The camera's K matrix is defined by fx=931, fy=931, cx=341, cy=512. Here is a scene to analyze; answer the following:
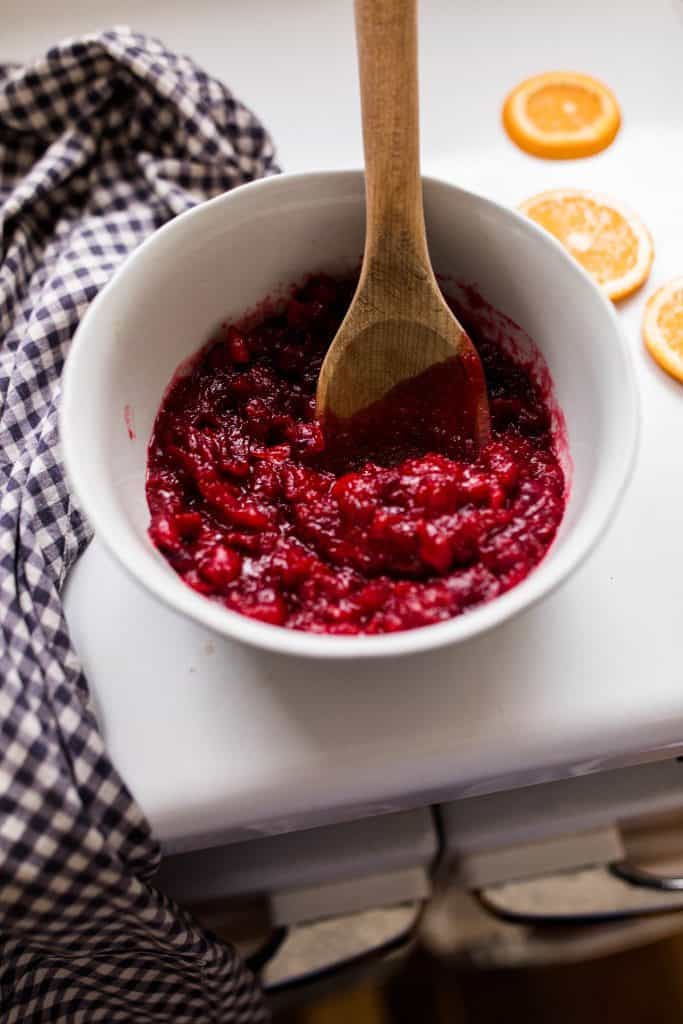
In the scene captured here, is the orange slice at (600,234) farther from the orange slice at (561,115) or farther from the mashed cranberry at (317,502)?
the mashed cranberry at (317,502)

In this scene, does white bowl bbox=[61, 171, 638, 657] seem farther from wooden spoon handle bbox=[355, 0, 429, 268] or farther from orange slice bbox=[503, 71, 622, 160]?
orange slice bbox=[503, 71, 622, 160]

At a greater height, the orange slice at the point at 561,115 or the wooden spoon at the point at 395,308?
the orange slice at the point at 561,115

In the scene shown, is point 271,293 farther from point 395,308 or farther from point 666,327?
point 666,327

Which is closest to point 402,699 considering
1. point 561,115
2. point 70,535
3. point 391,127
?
point 70,535

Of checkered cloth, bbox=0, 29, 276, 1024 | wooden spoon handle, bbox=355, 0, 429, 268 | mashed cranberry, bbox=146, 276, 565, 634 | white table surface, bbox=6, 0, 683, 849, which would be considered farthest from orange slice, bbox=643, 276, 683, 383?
→ checkered cloth, bbox=0, 29, 276, 1024

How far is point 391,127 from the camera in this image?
0.87 metres

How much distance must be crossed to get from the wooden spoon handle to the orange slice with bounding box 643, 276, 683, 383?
13.0 inches

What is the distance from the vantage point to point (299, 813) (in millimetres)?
934

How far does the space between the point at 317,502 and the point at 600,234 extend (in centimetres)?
53

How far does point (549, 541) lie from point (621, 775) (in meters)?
0.43

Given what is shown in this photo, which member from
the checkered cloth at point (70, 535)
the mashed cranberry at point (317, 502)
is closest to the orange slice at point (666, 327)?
the mashed cranberry at point (317, 502)

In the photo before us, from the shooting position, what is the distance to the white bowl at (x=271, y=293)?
0.79m

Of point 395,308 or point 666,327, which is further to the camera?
point 666,327

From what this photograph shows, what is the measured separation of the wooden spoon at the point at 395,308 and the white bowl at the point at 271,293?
0.08 meters
